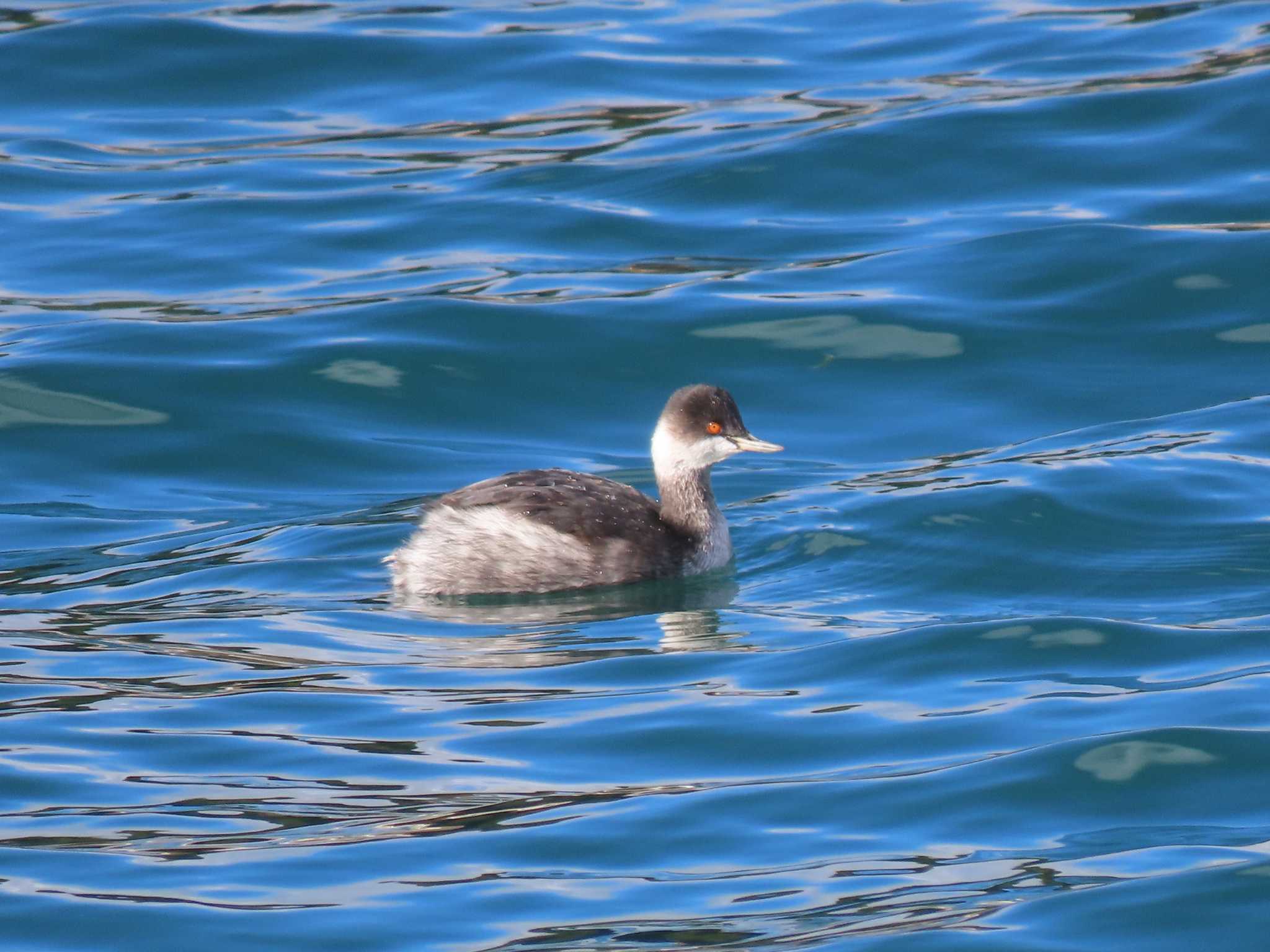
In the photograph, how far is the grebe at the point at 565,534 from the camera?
31.1 feet

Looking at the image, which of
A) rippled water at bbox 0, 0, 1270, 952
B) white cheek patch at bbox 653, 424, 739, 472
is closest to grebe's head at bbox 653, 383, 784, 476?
white cheek patch at bbox 653, 424, 739, 472

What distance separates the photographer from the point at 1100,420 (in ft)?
38.4

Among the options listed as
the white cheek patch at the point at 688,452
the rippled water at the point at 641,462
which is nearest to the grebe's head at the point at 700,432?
the white cheek patch at the point at 688,452

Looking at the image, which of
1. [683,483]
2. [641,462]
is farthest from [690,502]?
[641,462]

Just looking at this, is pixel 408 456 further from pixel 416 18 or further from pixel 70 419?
pixel 416 18

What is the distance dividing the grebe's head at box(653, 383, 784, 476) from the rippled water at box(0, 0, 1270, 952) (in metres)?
0.50

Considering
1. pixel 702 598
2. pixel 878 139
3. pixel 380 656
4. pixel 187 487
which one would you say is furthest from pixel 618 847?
pixel 878 139

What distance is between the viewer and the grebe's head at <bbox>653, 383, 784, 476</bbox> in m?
10.1

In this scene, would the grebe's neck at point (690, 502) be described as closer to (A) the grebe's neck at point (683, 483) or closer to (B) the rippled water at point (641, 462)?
(A) the grebe's neck at point (683, 483)

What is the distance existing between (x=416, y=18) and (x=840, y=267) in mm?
7541

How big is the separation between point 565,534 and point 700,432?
0.95 m

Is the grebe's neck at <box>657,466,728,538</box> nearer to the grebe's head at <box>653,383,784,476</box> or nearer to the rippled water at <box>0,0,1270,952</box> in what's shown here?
the grebe's head at <box>653,383,784,476</box>

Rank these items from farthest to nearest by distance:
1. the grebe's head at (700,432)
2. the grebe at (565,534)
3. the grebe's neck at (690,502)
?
1. the grebe's head at (700,432)
2. the grebe's neck at (690,502)
3. the grebe at (565,534)

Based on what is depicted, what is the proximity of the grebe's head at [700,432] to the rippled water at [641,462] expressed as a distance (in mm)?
497
